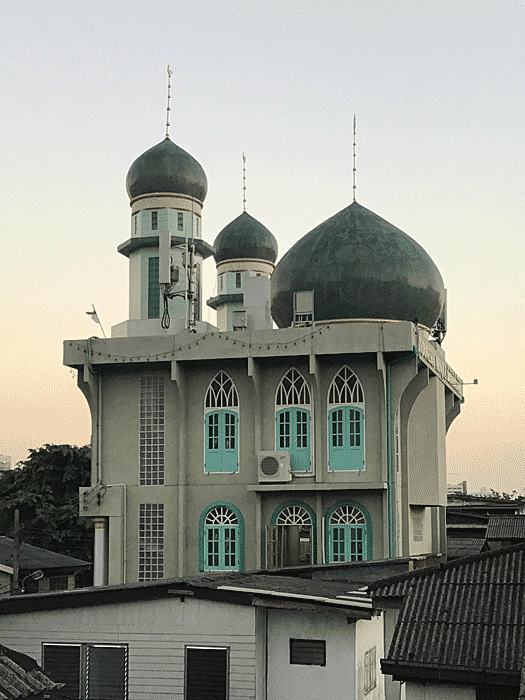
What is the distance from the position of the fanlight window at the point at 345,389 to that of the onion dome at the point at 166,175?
1333cm

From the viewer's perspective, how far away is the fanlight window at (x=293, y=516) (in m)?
25.7

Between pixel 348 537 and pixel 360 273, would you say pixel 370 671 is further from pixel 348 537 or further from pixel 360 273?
pixel 360 273

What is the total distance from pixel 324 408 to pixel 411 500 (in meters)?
3.64

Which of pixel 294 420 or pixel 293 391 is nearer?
pixel 294 420

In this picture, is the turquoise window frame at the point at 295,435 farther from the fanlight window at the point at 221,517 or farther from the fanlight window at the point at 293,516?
the fanlight window at the point at 221,517

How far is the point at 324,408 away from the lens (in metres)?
25.5

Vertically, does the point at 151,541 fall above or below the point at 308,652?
above

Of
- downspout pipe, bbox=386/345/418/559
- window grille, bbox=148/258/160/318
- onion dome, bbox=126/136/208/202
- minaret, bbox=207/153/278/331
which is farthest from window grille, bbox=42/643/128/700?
minaret, bbox=207/153/278/331

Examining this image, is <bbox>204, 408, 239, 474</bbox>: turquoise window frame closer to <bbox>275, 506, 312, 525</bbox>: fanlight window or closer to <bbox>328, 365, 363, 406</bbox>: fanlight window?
<bbox>275, 506, 312, 525</bbox>: fanlight window

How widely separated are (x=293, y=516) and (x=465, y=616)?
15.2 m

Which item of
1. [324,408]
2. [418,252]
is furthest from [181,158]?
[324,408]

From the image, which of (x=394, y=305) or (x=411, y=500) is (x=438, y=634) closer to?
(x=411, y=500)

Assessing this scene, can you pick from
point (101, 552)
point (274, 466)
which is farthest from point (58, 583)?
point (274, 466)

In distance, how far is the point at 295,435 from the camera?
25.6 meters
